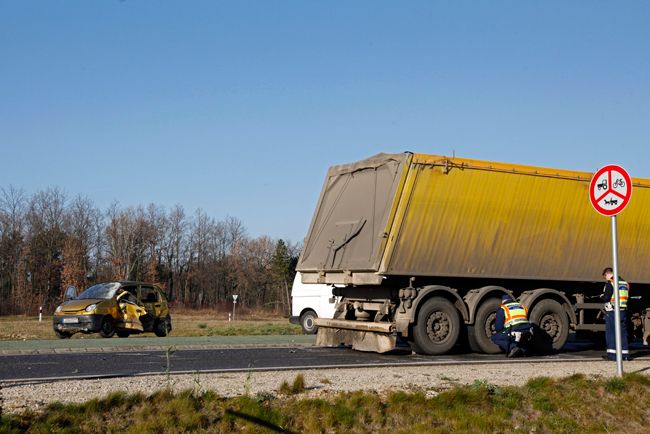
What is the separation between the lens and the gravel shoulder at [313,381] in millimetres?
7922

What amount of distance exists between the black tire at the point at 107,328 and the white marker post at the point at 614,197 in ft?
45.9

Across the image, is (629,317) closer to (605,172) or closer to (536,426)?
(605,172)

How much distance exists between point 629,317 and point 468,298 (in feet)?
15.3

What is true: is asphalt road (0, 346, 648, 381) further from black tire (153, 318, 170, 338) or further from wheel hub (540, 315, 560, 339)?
black tire (153, 318, 170, 338)

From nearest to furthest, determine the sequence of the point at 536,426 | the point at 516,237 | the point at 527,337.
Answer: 1. the point at 536,426
2. the point at 527,337
3. the point at 516,237

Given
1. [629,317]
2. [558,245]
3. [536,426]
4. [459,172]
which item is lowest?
[536,426]

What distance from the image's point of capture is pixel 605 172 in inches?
441

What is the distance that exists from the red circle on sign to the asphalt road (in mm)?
3266

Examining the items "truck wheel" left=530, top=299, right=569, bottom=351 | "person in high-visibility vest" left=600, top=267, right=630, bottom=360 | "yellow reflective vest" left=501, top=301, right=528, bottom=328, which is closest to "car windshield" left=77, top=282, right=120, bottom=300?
"yellow reflective vest" left=501, top=301, right=528, bottom=328

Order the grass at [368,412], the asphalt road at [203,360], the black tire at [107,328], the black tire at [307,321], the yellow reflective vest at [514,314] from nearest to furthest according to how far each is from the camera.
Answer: the grass at [368,412]
the asphalt road at [203,360]
the yellow reflective vest at [514,314]
the black tire at [107,328]
the black tire at [307,321]

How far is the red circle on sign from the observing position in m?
10.9

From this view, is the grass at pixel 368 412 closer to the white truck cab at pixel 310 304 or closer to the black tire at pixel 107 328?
the black tire at pixel 107 328

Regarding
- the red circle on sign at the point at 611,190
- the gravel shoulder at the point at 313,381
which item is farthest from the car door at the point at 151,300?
the red circle on sign at the point at 611,190

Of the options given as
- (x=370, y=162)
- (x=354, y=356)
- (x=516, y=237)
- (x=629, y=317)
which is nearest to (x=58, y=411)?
(x=354, y=356)
